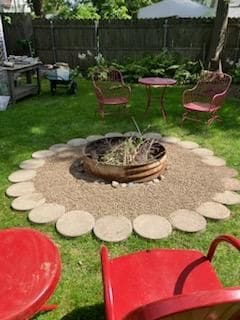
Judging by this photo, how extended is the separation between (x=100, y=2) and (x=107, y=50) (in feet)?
19.5

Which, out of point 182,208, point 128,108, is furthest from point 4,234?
point 128,108

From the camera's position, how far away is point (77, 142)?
4902 millimetres

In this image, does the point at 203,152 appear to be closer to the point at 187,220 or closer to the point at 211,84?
the point at 187,220

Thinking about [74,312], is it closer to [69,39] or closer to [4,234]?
[4,234]

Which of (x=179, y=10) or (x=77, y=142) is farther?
(x=179, y=10)

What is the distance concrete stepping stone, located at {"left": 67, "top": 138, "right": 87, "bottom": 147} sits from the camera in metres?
4.80

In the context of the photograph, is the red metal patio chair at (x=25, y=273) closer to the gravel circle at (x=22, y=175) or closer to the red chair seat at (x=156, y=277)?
the red chair seat at (x=156, y=277)

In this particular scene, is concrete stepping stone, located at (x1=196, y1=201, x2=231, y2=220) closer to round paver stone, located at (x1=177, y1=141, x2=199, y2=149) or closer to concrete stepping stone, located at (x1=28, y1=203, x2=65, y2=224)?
concrete stepping stone, located at (x1=28, y1=203, x2=65, y2=224)

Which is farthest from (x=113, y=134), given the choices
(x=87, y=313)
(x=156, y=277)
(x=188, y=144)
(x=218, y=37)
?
(x=218, y=37)

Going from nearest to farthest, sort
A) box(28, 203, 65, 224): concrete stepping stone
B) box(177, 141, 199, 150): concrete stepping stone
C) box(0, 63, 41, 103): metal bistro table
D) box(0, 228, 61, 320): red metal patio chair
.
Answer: box(0, 228, 61, 320): red metal patio chair, box(28, 203, 65, 224): concrete stepping stone, box(177, 141, 199, 150): concrete stepping stone, box(0, 63, 41, 103): metal bistro table

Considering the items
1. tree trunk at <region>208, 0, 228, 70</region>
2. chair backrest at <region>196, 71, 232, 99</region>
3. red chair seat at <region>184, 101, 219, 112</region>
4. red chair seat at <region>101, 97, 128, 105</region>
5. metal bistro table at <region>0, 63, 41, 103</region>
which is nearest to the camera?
red chair seat at <region>184, 101, 219, 112</region>

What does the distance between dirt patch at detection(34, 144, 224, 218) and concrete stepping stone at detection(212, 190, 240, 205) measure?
0.07m

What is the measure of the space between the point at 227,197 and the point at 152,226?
947 mm

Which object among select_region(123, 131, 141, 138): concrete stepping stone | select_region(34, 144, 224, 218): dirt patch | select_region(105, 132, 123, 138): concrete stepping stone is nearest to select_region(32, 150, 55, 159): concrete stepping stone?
select_region(34, 144, 224, 218): dirt patch
